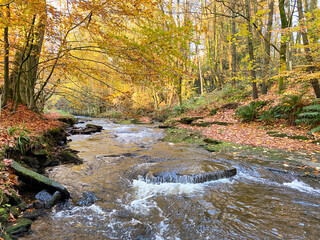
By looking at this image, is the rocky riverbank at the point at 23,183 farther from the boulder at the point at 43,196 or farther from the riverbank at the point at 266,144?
the riverbank at the point at 266,144

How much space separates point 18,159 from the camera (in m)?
5.12

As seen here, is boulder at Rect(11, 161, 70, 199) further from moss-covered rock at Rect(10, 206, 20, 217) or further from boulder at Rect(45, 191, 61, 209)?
moss-covered rock at Rect(10, 206, 20, 217)

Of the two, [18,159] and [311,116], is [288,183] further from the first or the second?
[18,159]

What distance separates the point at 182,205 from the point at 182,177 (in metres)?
1.22

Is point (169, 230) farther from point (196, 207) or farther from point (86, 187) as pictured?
point (86, 187)

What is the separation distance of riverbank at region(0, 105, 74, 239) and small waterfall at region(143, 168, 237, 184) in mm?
2808

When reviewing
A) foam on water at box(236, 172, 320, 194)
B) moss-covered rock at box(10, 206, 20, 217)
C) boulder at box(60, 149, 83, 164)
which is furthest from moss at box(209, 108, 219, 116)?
moss-covered rock at box(10, 206, 20, 217)

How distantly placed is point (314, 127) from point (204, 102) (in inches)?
436

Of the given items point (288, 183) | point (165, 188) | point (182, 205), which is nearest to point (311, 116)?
point (288, 183)

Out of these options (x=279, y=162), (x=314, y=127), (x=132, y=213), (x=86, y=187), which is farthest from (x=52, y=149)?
(x=314, y=127)

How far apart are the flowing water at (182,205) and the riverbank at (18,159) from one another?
0.37 m

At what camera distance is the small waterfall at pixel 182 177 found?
17.4ft

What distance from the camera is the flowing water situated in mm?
3266

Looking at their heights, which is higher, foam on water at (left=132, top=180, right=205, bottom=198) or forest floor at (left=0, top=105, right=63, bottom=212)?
forest floor at (left=0, top=105, right=63, bottom=212)
